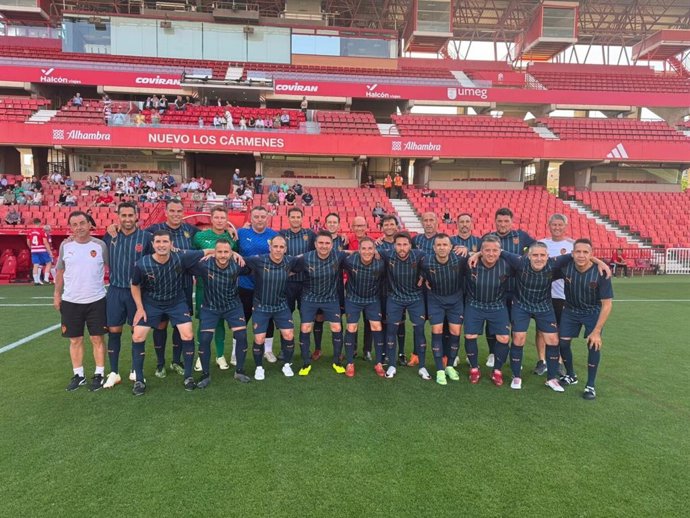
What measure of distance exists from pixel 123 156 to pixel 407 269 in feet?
74.9

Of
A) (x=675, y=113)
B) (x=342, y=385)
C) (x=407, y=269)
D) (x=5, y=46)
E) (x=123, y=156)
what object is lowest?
(x=342, y=385)

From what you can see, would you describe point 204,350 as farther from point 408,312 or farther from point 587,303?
point 587,303

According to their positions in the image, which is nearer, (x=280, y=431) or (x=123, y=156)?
(x=280, y=431)

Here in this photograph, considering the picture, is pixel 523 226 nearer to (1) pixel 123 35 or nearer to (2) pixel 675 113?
(2) pixel 675 113

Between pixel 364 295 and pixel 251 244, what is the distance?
1614 mm

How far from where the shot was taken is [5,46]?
86.5 feet

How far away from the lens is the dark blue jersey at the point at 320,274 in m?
5.32

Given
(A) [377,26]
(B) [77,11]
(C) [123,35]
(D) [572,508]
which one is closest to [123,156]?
(C) [123,35]

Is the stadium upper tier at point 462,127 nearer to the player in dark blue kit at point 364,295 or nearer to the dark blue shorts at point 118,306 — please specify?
the player in dark blue kit at point 364,295

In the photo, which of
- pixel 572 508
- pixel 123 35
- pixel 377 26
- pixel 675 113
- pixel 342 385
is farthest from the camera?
pixel 377 26

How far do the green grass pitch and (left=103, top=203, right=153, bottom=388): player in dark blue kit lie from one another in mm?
684

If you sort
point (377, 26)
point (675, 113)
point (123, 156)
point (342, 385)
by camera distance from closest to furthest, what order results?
point (342, 385)
point (123, 156)
point (675, 113)
point (377, 26)

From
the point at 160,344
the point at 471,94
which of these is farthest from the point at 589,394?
the point at 471,94

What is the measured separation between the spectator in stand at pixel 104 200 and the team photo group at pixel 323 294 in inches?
542
